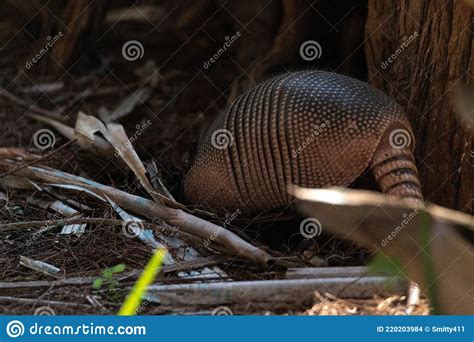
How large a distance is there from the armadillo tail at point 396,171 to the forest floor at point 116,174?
1.44 ft

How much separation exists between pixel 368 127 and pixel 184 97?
2.79m

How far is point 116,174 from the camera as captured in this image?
5.59 meters

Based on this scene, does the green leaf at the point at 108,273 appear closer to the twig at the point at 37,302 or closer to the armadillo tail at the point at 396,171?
the twig at the point at 37,302

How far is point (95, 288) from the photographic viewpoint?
402cm

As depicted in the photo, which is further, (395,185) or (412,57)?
(412,57)

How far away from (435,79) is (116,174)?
2.37 metres

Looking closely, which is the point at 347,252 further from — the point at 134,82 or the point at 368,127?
the point at 134,82

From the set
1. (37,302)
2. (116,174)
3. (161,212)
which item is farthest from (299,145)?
(37,302)

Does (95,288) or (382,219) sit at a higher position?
(382,219)

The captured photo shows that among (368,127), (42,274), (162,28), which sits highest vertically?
(162,28)

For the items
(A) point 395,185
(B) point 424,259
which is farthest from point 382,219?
(B) point 424,259

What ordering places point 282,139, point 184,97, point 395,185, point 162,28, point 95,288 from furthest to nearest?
1. point 162,28
2. point 184,97
3. point 282,139
4. point 395,185
5. point 95,288

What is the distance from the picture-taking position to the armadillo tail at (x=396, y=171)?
14.5 ft

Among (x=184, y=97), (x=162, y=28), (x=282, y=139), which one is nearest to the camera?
(x=282, y=139)
